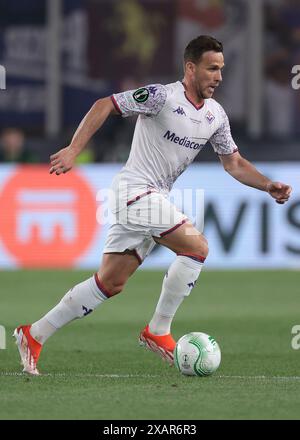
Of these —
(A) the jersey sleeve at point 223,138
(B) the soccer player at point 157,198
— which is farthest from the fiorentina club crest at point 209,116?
(A) the jersey sleeve at point 223,138

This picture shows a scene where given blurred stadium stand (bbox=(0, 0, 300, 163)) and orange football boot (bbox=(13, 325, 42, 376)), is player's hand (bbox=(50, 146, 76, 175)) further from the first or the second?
blurred stadium stand (bbox=(0, 0, 300, 163))

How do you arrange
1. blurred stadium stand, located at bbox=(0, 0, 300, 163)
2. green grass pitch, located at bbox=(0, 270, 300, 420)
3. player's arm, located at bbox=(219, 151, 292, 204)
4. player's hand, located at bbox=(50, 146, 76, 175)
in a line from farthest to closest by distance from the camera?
blurred stadium stand, located at bbox=(0, 0, 300, 163) < player's arm, located at bbox=(219, 151, 292, 204) < player's hand, located at bbox=(50, 146, 76, 175) < green grass pitch, located at bbox=(0, 270, 300, 420)

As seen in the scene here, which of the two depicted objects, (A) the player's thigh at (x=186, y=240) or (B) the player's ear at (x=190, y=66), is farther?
(B) the player's ear at (x=190, y=66)

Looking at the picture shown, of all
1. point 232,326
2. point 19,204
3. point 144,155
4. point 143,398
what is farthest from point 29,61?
point 143,398

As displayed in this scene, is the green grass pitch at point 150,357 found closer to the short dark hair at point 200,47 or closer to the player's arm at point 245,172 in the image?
the player's arm at point 245,172

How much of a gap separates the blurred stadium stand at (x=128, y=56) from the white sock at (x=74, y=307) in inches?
452

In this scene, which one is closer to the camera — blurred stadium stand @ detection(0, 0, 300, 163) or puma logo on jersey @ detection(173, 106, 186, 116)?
puma logo on jersey @ detection(173, 106, 186, 116)

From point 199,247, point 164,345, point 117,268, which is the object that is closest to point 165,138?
point 199,247

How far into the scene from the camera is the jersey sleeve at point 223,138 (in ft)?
27.5

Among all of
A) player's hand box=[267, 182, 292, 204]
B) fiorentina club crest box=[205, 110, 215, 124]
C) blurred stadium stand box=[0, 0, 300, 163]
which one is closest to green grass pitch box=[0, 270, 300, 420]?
player's hand box=[267, 182, 292, 204]

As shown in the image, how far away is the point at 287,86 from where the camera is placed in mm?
20094

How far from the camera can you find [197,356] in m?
7.70

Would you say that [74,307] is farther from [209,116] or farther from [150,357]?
[209,116]

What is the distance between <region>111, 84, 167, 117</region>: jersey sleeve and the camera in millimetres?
7832
